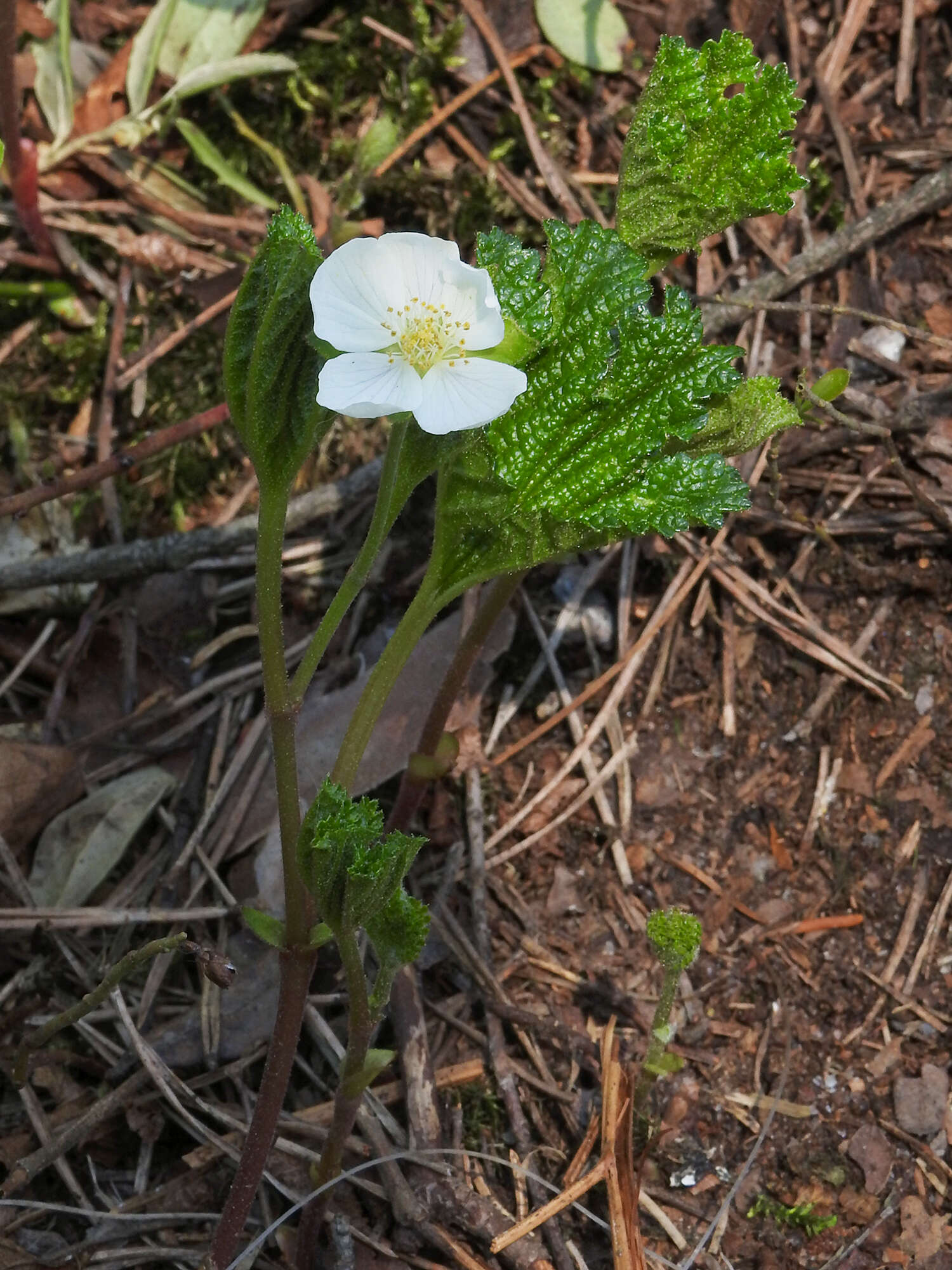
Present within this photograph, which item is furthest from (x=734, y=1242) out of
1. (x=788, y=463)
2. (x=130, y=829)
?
(x=788, y=463)

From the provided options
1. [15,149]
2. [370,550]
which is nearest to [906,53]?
[15,149]

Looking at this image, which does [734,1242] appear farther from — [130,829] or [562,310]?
[562,310]

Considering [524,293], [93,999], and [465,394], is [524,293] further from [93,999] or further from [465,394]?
[93,999]

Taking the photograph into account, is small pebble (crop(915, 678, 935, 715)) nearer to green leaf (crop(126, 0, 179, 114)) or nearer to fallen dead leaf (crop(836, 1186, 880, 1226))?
fallen dead leaf (crop(836, 1186, 880, 1226))

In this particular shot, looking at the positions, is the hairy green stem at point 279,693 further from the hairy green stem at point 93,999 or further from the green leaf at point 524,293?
the green leaf at point 524,293

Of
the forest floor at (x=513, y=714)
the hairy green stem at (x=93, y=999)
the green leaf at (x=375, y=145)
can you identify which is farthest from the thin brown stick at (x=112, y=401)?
the hairy green stem at (x=93, y=999)

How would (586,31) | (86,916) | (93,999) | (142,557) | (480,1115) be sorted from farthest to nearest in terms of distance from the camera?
(586,31)
(142,557)
(86,916)
(480,1115)
(93,999)
